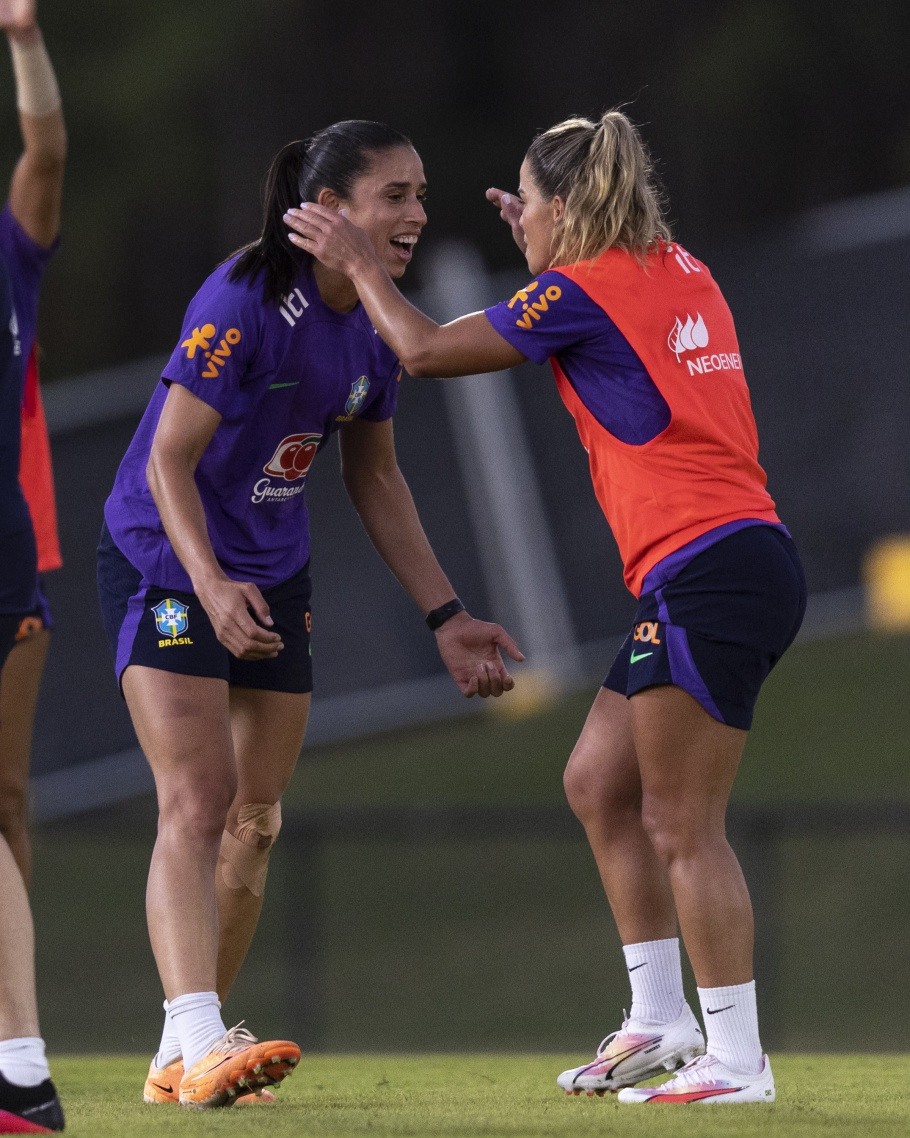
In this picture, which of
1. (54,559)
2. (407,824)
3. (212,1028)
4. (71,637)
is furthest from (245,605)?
(71,637)

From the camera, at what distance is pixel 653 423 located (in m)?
4.45

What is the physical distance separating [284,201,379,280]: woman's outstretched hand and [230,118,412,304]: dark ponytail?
0.50ft

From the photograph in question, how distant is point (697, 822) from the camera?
14.4ft

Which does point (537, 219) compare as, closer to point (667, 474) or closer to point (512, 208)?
point (512, 208)

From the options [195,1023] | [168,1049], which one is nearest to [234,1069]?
[195,1023]

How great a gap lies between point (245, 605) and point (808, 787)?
31.4 feet

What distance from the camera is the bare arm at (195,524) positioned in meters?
4.38

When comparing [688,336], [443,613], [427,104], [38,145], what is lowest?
[443,613]

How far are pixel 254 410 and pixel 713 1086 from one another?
1891mm

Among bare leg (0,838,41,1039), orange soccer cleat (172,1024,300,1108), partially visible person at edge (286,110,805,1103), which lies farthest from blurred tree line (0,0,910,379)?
bare leg (0,838,41,1039)

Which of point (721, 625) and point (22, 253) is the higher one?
point (22, 253)

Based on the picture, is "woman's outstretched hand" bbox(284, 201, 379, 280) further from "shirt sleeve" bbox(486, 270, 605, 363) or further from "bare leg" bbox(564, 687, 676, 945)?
"bare leg" bbox(564, 687, 676, 945)

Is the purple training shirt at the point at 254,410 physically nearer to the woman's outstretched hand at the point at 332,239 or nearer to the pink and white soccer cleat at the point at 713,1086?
the woman's outstretched hand at the point at 332,239

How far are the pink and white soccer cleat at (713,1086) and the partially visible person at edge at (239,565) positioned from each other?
0.86m
